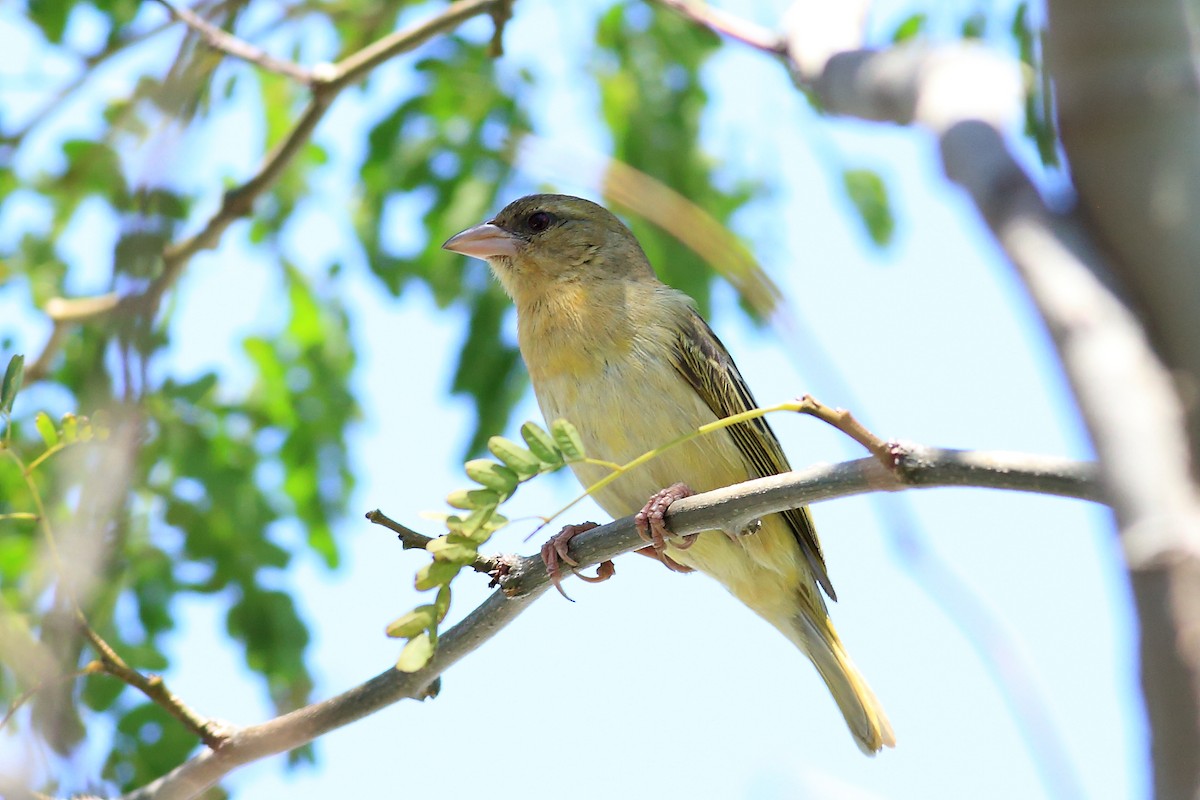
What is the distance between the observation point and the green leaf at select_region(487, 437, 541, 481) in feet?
9.59

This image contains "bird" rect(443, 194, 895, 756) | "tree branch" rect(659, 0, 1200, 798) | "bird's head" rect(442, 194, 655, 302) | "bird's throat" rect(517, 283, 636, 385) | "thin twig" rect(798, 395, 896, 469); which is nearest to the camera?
"tree branch" rect(659, 0, 1200, 798)

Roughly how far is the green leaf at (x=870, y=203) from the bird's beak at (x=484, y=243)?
1.98 metres

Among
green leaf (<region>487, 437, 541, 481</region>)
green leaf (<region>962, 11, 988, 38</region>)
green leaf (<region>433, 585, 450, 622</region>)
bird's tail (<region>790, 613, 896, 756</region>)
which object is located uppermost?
green leaf (<region>962, 11, 988, 38</region>)

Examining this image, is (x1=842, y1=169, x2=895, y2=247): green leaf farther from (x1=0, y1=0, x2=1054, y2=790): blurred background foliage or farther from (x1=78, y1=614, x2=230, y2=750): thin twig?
(x1=78, y1=614, x2=230, y2=750): thin twig

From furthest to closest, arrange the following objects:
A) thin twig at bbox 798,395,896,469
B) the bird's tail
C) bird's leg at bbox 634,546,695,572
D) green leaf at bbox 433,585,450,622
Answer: the bird's tail, bird's leg at bbox 634,546,695,572, green leaf at bbox 433,585,450,622, thin twig at bbox 798,395,896,469

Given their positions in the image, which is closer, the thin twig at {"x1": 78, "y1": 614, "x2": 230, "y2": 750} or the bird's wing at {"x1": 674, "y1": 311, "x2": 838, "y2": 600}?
the thin twig at {"x1": 78, "y1": 614, "x2": 230, "y2": 750}

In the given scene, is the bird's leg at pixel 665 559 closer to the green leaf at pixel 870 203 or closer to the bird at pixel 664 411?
the bird at pixel 664 411

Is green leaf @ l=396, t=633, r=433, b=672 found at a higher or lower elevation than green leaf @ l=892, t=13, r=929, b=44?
lower

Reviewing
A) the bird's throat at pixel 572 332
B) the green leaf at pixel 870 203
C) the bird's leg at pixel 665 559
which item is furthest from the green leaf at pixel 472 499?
the green leaf at pixel 870 203

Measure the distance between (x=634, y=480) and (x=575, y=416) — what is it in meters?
0.33

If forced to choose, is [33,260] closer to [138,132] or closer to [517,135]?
[138,132]

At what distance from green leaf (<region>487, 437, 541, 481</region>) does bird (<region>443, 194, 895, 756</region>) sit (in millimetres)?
1238

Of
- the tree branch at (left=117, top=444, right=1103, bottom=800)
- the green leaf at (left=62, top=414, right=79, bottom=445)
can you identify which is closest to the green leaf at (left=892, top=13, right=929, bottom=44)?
the tree branch at (left=117, top=444, right=1103, bottom=800)

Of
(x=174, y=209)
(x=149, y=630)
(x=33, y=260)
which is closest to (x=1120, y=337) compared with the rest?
(x=174, y=209)
